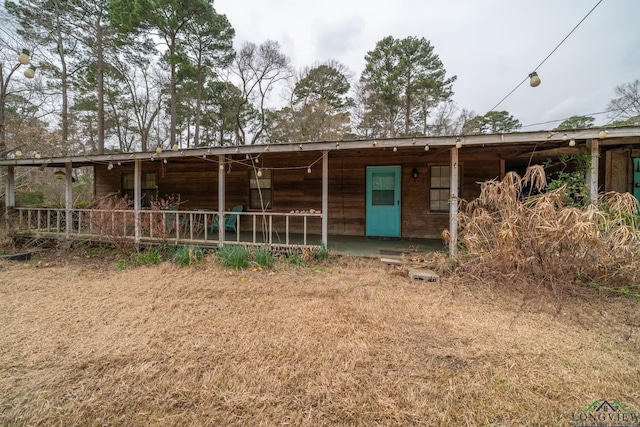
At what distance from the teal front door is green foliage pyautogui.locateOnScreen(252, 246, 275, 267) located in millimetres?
3109

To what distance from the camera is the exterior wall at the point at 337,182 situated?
6590 millimetres

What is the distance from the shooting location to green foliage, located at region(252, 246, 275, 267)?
16.6ft

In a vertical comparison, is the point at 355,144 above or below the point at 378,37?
below

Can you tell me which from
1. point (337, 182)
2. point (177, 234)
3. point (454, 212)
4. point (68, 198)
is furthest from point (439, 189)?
point (68, 198)

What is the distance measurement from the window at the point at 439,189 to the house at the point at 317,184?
0.08 feet

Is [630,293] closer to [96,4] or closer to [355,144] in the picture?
[355,144]

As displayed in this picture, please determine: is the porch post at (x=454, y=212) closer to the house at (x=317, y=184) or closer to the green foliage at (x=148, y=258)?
the house at (x=317, y=184)

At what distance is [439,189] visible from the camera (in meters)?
6.85

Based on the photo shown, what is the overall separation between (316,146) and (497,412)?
14.6ft

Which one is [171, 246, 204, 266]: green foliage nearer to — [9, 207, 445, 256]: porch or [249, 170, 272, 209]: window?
[9, 207, 445, 256]: porch

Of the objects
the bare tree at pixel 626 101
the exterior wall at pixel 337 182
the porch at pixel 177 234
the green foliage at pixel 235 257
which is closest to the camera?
the green foliage at pixel 235 257

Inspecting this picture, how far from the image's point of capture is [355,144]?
490cm

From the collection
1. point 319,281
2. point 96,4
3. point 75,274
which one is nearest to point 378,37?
point 96,4

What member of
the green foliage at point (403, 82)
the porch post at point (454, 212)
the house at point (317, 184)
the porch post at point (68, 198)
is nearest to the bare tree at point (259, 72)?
the green foliage at point (403, 82)
